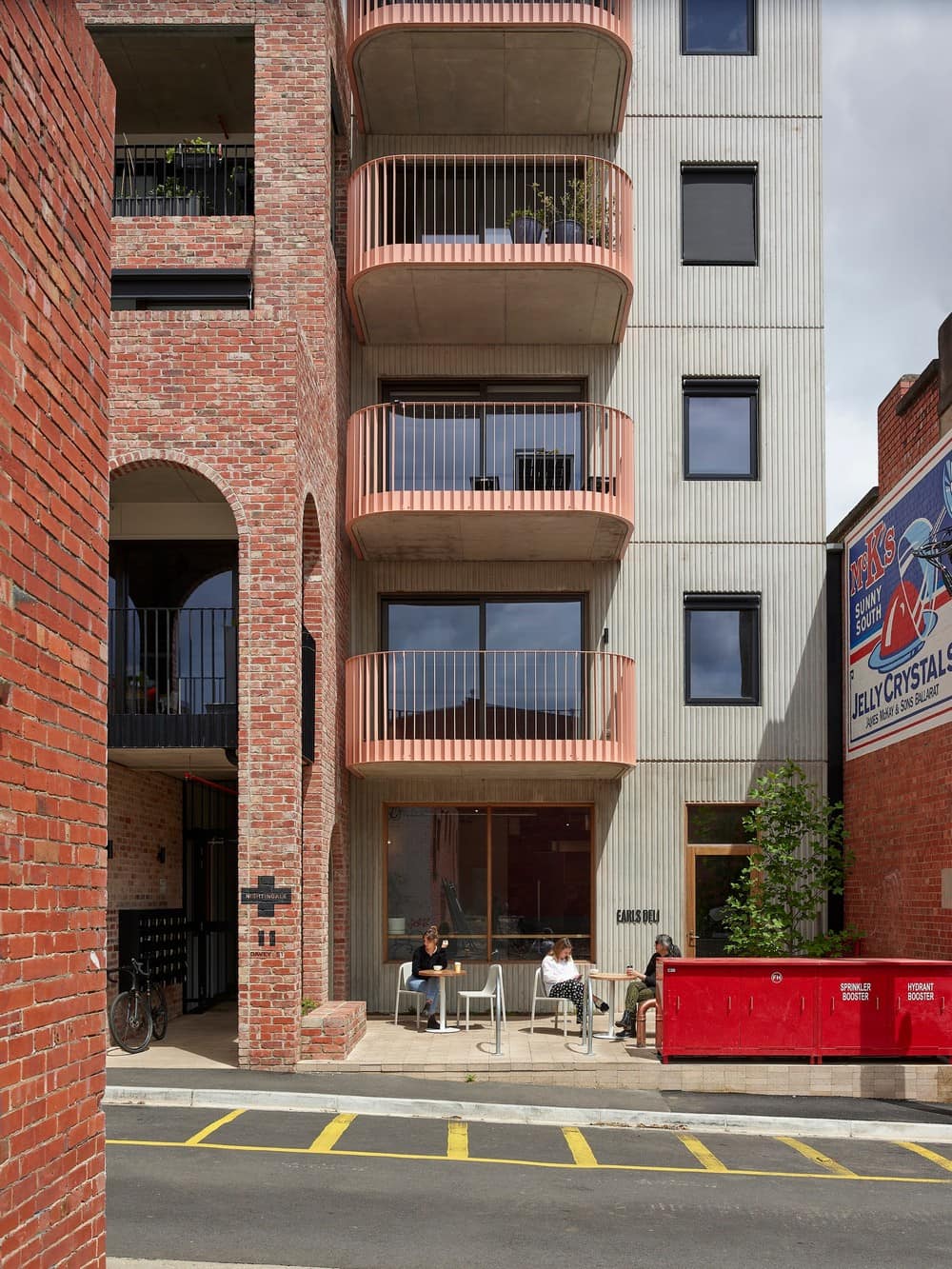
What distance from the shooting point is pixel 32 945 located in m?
4.64

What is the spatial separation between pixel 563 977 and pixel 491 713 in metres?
4.26

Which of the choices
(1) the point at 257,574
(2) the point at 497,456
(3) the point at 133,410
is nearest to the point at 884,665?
(2) the point at 497,456

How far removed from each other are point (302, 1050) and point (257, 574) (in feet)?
16.9

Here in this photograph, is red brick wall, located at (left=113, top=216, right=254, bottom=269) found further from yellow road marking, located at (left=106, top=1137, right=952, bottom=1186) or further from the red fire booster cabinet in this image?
yellow road marking, located at (left=106, top=1137, right=952, bottom=1186)

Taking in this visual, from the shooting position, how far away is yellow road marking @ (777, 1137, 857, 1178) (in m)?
11.4

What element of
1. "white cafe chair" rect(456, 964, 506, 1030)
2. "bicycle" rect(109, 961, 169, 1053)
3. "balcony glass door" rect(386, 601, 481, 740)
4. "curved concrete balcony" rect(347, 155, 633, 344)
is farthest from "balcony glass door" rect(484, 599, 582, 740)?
"bicycle" rect(109, 961, 169, 1053)

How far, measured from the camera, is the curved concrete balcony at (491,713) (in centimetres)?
1981

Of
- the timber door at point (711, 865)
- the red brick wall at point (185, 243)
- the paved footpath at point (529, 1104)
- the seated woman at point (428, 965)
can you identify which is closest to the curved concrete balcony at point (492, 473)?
the red brick wall at point (185, 243)

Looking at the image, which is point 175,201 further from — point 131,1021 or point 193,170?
point 131,1021

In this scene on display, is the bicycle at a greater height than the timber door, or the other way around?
the timber door

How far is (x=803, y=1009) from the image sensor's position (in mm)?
15711

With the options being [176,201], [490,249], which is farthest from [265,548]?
[176,201]

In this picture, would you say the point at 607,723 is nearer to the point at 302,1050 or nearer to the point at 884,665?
the point at 884,665

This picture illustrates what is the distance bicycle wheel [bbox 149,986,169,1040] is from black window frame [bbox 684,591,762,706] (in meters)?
8.65
